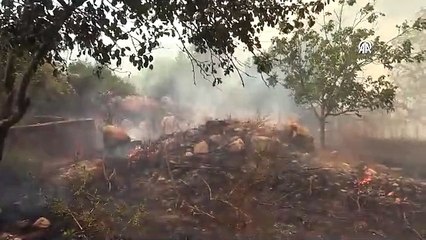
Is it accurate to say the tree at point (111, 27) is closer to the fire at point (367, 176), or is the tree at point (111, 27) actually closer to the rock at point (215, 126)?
the rock at point (215, 126)

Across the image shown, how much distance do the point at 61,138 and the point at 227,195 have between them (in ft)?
3.25

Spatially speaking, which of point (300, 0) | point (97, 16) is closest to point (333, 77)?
point (300, 0)

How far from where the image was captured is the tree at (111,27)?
2.42 m


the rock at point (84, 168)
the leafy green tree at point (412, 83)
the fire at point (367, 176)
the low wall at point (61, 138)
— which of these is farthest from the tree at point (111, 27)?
the fire at point (367, 176)

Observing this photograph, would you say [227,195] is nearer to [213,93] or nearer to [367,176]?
[213,93]

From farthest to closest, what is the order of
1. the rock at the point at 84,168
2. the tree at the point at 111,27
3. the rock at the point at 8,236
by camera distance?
the rock at the point at 84,168 → the rock at the point at 8,236 → the tree at the point at 111,27

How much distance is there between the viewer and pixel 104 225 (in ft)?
10.4

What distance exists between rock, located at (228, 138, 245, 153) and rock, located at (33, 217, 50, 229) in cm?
109

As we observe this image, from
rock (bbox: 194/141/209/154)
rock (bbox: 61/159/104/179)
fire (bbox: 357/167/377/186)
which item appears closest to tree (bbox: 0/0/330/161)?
rock (bbox: 61/159/104/179)

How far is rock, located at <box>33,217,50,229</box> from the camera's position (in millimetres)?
3119

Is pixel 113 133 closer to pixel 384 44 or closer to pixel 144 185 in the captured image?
pixel 144 185

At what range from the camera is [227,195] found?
321cm

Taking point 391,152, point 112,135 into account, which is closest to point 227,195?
point 112,135

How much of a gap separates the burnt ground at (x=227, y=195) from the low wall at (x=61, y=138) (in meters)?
0.09
